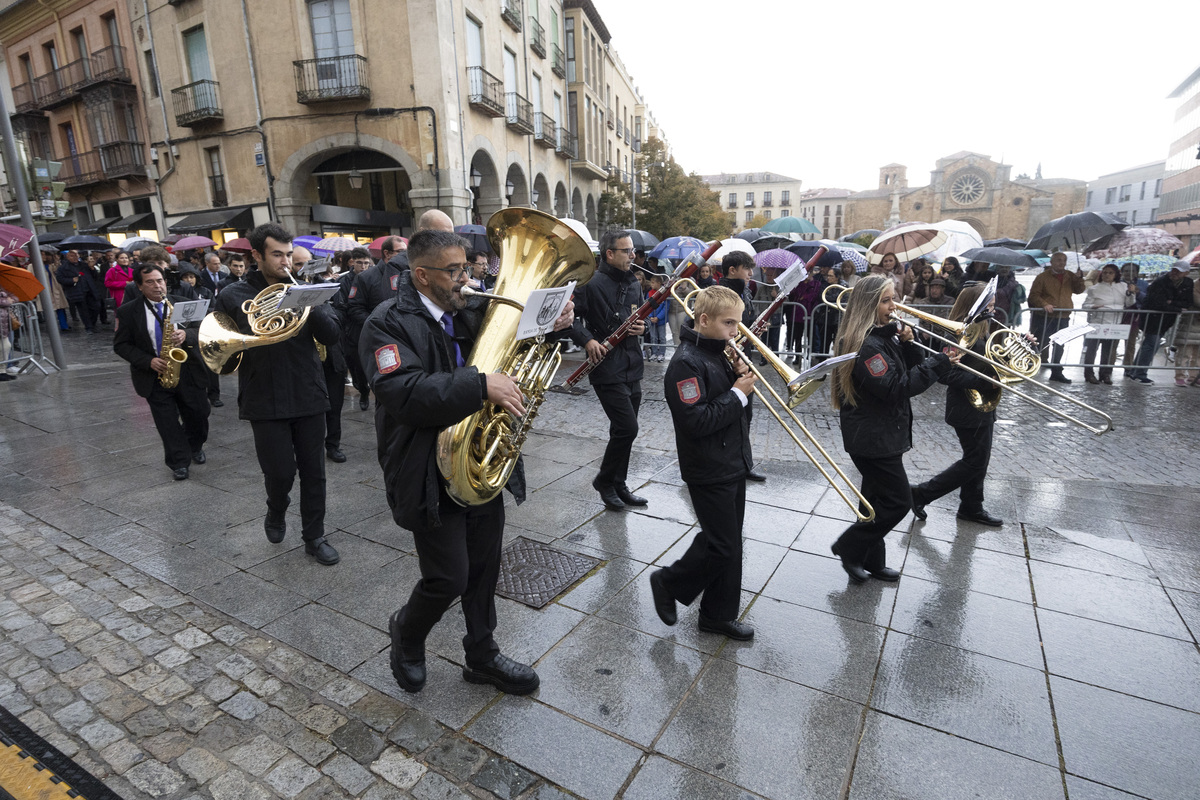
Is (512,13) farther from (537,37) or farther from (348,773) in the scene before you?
(348,773)

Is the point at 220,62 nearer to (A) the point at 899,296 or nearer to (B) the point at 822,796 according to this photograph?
(A) the point at 899,296

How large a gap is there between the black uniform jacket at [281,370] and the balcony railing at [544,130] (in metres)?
21.7

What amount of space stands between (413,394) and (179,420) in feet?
15.3

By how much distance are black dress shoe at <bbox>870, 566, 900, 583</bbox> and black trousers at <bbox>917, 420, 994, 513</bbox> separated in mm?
980

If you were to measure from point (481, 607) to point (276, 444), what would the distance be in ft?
6.51

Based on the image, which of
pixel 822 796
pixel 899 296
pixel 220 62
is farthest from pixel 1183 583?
pixel 220 62

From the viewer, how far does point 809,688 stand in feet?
9.05

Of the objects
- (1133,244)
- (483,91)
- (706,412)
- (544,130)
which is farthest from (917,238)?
(544,130)

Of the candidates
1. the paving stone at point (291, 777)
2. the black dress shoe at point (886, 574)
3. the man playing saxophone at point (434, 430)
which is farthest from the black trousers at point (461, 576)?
the black dress shoe at point (886, 574)

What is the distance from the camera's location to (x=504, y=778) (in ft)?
7.53

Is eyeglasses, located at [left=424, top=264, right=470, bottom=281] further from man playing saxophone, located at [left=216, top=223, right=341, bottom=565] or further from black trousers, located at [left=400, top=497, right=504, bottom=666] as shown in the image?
man playing saxophone, located at [left=216, top=223, right=341, bottom=565]

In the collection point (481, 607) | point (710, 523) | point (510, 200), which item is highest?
point (510, 200)

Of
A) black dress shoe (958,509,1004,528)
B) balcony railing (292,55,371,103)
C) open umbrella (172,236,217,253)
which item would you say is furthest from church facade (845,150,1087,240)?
black dress shoe (958,509,1004,528)

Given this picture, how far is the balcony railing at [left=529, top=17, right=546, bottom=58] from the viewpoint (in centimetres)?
2333
